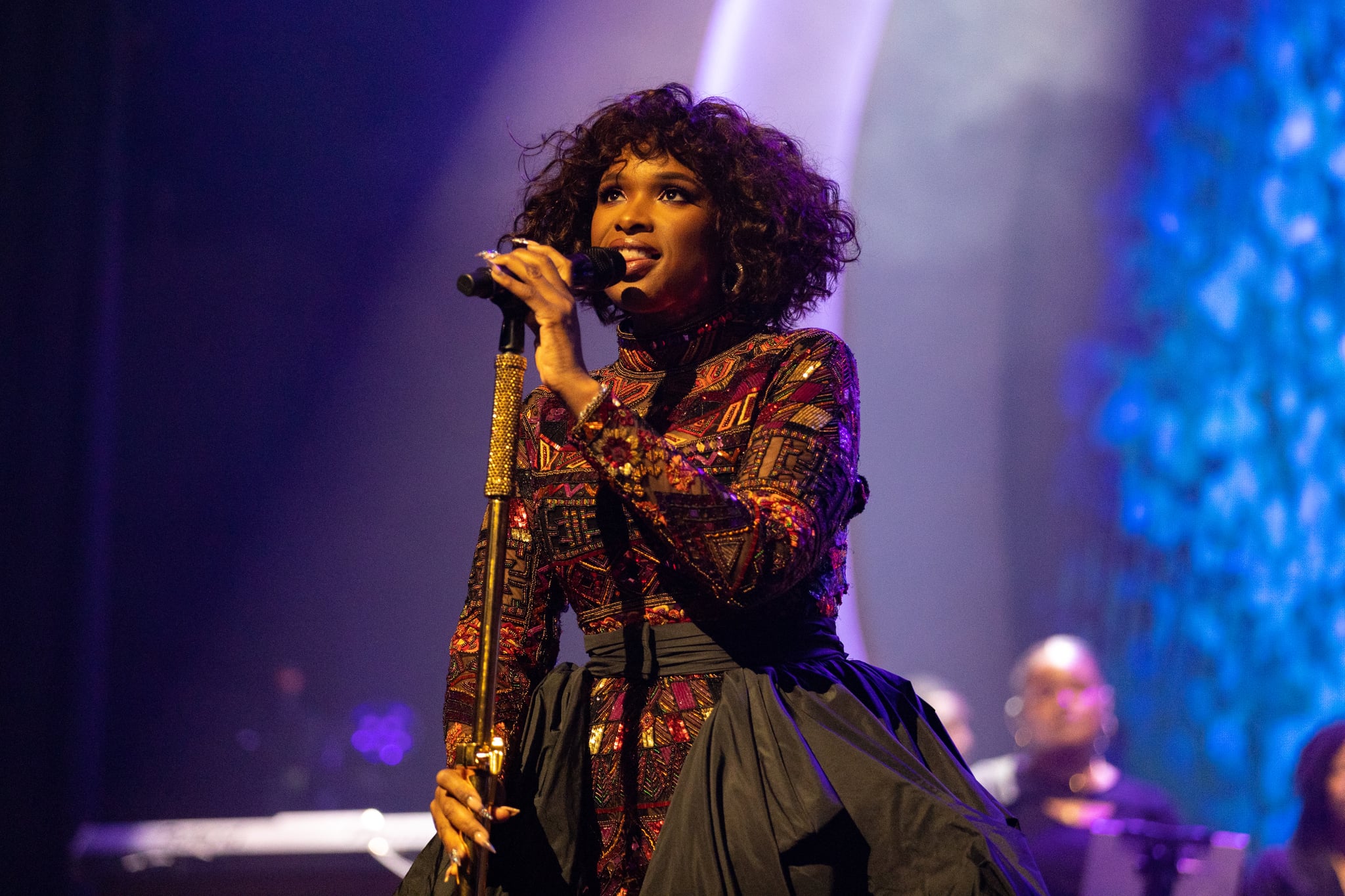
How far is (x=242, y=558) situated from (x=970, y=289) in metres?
2.08

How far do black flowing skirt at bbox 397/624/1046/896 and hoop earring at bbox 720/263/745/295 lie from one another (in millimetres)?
431

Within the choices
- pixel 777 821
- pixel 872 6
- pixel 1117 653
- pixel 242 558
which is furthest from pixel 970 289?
pixel 777 821

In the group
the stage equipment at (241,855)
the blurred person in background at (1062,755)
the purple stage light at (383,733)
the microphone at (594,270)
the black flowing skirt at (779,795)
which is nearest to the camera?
the black flowing skirt at (779,795)

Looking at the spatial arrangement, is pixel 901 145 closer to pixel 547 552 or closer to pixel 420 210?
pixel 420 210

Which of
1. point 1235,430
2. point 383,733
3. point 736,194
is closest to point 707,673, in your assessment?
point 736,194

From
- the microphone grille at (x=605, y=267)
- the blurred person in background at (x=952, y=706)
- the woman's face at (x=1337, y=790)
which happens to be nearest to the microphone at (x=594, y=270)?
the microphone grille at (x=605, y=267)

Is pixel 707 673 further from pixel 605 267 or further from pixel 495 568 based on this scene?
pixel 605 267

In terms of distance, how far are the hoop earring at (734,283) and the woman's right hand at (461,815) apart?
640 mm

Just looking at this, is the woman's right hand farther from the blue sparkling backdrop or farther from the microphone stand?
the blue sparkling backdrop

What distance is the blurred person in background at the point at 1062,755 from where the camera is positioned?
296cm

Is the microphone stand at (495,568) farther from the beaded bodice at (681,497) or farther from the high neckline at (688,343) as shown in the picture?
the high neckline at (688,343)

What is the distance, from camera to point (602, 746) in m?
1.21

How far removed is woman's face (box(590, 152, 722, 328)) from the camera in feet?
4.46

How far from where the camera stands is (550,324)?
1.05 m
